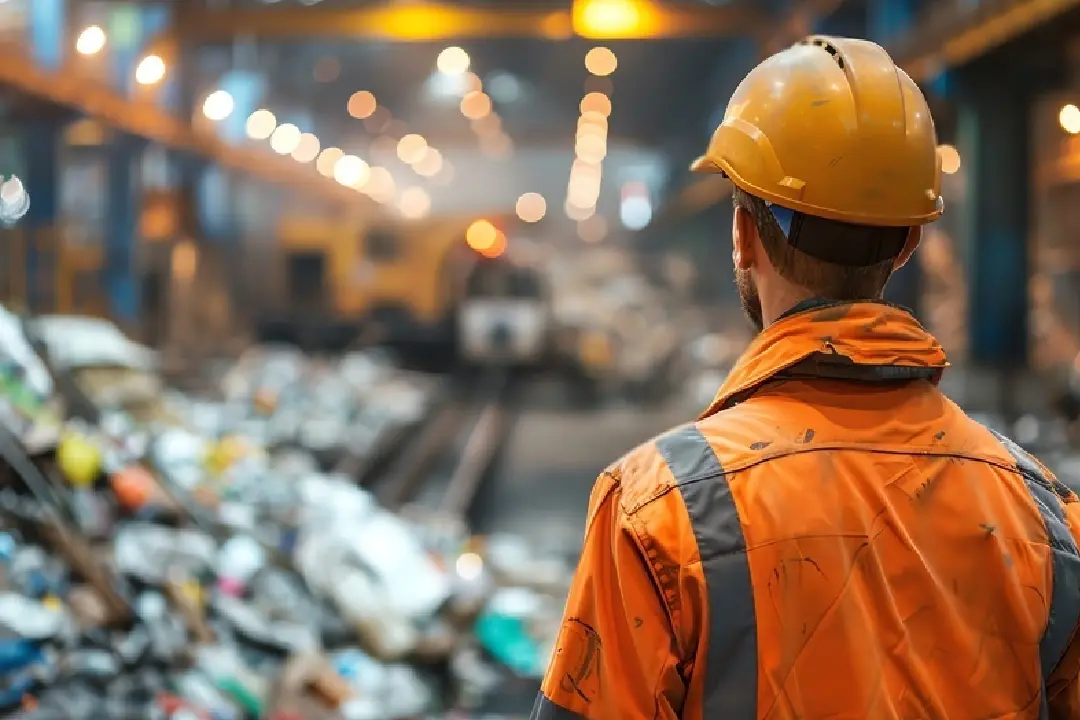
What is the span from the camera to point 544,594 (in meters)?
7.04

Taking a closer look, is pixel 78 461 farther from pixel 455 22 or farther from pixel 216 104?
pixel 216 104

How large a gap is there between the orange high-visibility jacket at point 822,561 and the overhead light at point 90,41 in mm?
12760

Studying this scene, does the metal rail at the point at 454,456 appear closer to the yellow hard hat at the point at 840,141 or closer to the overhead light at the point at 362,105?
the yellow hard hat at the point at 840,141

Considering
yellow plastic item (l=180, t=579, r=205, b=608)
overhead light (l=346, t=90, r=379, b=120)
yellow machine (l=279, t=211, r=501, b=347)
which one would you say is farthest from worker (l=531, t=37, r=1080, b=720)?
overhead light (l=346, t=90, r=379, b=120)

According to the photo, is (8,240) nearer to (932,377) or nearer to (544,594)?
(544,594)

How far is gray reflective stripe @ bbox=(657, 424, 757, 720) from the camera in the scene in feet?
4.46

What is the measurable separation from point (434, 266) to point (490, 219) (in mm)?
1739

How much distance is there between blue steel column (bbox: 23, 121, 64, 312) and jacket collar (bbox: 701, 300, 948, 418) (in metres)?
13.4

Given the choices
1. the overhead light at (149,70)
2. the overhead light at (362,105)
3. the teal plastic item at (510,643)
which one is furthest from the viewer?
the overhead light at (362,105)

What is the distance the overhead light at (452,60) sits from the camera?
60.9 ft

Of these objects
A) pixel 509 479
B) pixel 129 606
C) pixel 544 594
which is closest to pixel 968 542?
pixel 129 606

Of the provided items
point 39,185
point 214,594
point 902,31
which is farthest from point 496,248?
A: point 214,594

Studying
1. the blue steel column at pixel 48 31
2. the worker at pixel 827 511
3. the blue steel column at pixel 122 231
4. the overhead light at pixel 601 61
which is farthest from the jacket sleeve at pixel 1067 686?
the overhead light at pixel 601 61

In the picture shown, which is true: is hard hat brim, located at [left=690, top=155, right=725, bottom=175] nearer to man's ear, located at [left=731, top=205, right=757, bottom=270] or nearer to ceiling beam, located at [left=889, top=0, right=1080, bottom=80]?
man's ear, located at [left=731, top=205, right=757, bottom=270]
